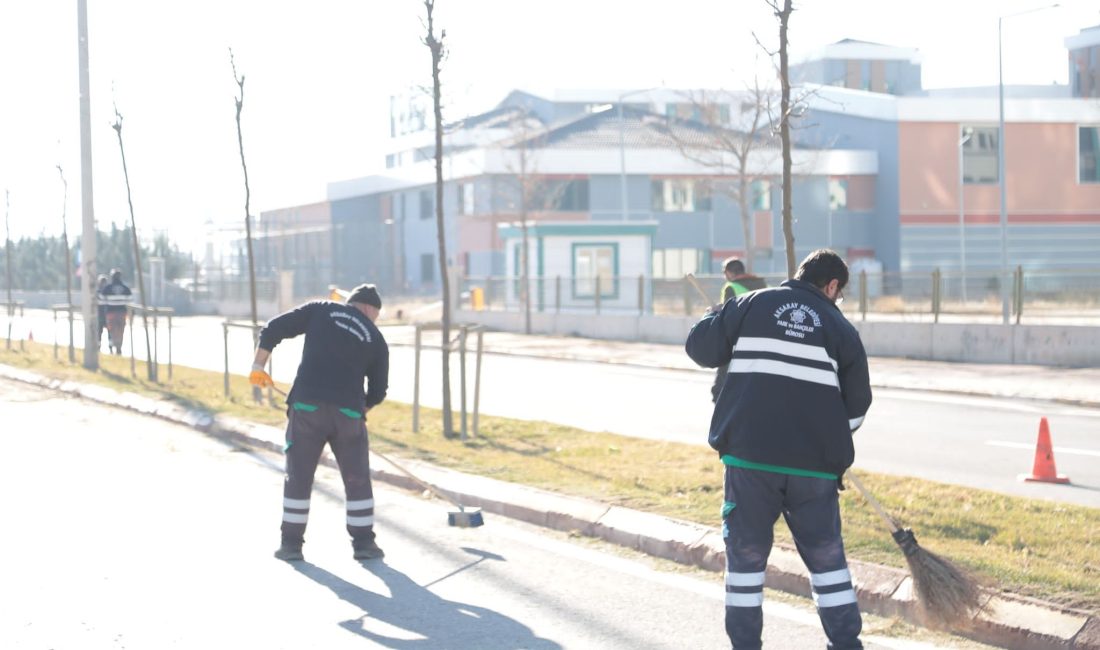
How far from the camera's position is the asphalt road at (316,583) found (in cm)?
633

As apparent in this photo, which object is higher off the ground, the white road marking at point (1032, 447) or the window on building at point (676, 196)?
the window on building at point (676, 196)

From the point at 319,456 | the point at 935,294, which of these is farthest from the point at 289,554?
the point at 935,294

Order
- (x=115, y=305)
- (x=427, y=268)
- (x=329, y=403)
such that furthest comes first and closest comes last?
(x=427, y=268), (x=115, y=305), (x=329, y=403)

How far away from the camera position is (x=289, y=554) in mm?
8023

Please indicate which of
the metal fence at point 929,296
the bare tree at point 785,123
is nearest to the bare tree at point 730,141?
the metal fence at point 929,296

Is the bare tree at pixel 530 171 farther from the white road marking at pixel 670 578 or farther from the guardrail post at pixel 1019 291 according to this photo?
the white road marking at pixel 670 578

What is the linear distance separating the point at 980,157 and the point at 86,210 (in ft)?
149

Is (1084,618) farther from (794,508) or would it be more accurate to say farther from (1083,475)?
(1083,475)

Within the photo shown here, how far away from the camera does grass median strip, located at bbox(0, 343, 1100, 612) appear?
23.4ft

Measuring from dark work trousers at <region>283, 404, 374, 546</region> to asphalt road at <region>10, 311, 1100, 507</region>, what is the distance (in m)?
5.00

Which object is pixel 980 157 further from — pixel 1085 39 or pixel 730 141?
pixel 730 141

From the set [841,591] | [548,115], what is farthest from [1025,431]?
[548,115]

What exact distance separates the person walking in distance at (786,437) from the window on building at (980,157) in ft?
184

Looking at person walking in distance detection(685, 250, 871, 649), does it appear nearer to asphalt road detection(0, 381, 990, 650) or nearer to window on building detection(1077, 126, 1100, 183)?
asphalt road detection(0, 381, 990, 650)
